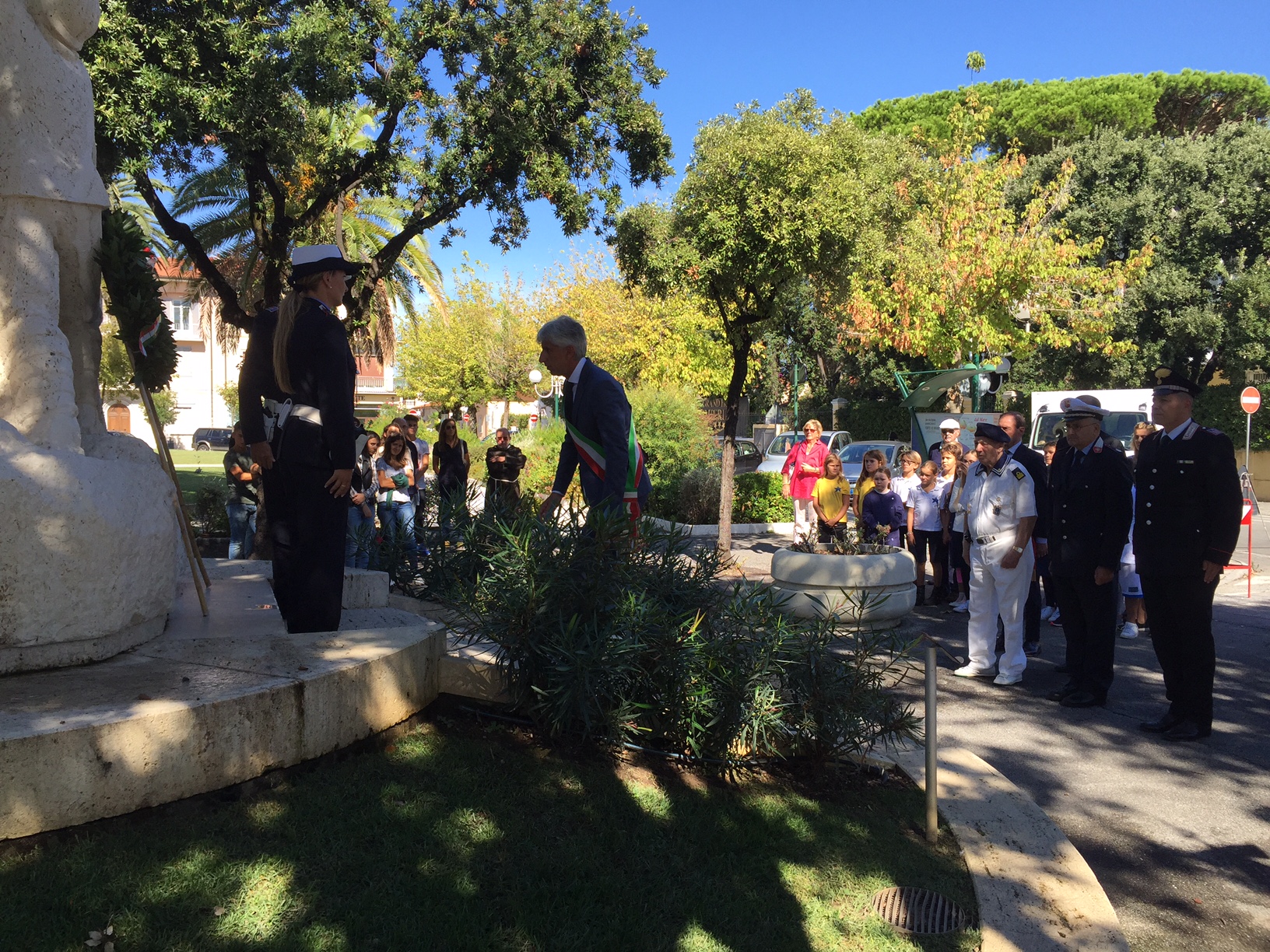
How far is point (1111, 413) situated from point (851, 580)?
15386 millimetres

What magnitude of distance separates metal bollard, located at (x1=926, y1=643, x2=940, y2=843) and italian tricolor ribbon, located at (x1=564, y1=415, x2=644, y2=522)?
1.49 metres

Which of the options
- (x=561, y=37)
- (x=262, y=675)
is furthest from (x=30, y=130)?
(x=561, y=37)

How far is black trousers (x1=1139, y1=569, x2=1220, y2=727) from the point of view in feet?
19.1

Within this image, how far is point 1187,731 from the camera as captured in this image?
5855mm

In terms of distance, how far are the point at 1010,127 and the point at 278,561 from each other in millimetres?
41364

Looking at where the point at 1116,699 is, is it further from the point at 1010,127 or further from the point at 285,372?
the point at 1010,127

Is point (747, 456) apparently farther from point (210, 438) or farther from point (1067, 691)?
point (210, 438)

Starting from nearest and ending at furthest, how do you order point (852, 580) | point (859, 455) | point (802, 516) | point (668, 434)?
1. point (852, 580)
2. point (802, 516)
3. point (668, 434)
4. point (859, 455)

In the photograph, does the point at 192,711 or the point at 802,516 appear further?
the point at 802,516

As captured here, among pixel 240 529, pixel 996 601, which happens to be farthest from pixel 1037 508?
pixel 240 529

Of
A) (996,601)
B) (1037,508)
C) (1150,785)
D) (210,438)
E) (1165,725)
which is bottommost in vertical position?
(1150,785)

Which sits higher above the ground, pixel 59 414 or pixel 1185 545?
pixel 59 414

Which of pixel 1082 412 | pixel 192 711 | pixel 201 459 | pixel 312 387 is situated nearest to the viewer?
pixel 192 711

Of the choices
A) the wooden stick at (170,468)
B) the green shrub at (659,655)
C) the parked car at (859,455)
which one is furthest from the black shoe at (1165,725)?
the parked car at (859,455)
